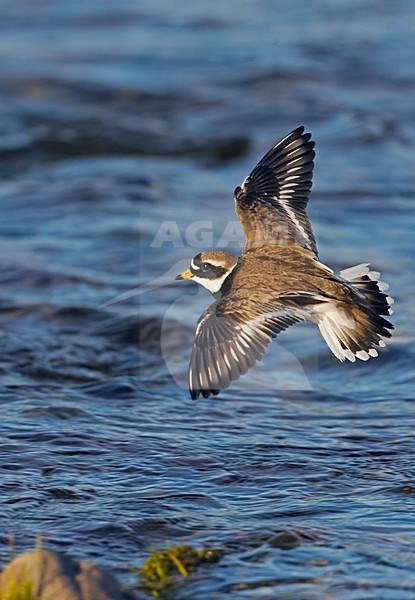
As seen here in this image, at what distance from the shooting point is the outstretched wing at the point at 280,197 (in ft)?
22.9

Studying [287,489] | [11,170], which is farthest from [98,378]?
[11,170]

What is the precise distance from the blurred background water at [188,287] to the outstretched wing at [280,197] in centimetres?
110

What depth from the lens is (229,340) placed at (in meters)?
5.83

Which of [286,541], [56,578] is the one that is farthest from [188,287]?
[56,578]

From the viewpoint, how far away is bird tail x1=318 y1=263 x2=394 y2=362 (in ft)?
21.2

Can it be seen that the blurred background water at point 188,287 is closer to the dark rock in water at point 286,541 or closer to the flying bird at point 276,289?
the dark rock in water at point 286,541

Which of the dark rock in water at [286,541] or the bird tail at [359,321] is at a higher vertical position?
the bird tail at [359,321]

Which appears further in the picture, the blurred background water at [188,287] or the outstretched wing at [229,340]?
the outstretched wing at [229,340]

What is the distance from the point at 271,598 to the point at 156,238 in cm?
614

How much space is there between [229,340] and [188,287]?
3669 mm

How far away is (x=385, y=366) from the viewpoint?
309 inches

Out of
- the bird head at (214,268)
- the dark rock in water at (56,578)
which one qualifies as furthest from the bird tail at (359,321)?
the dark rock in water at (56,578)

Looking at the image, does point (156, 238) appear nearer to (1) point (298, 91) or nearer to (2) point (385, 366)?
(2) point (385, 366)

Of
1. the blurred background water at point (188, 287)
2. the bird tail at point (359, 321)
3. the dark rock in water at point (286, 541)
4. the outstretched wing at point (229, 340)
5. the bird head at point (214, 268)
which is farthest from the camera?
the bird head at point (214, 268)
